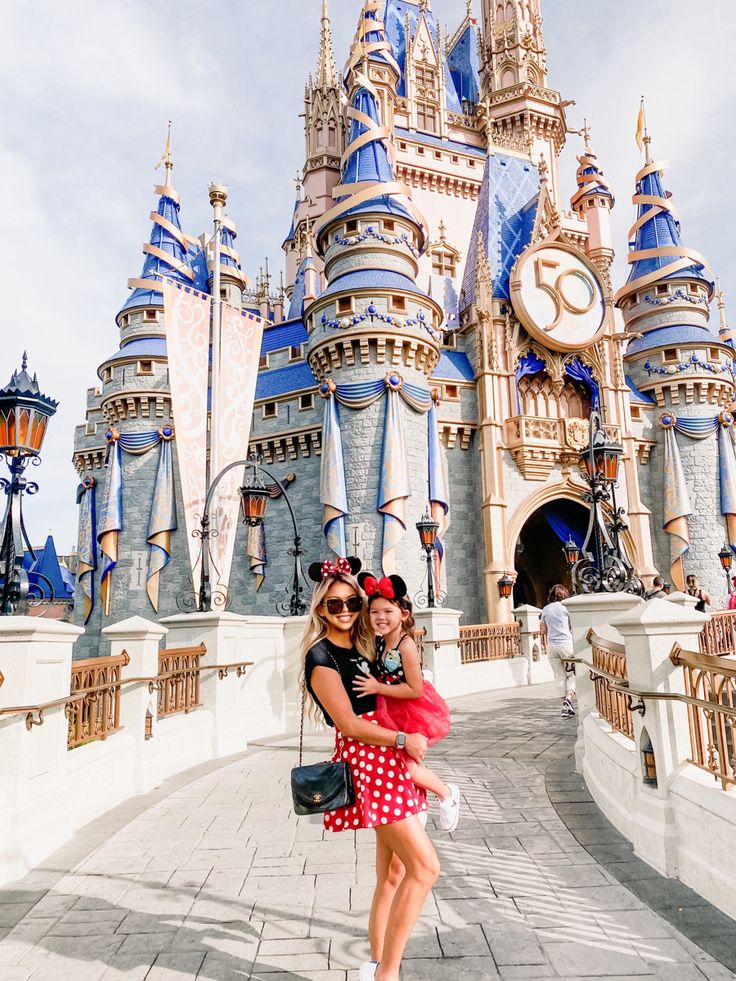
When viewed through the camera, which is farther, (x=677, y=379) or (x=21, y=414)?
(x=677, y=379)

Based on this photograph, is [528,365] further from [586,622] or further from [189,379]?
[586,622]

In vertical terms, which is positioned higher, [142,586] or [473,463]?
[473,463]

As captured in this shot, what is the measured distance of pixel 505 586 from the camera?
20.2 m

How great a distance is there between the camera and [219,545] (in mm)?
16078

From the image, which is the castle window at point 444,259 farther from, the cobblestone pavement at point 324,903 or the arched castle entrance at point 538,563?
the cobblestone pavement at point 324,903

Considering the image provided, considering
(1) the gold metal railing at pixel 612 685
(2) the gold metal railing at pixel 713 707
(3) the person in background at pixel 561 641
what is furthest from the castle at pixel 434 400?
(2) the gold metal railing at pixel 713 707

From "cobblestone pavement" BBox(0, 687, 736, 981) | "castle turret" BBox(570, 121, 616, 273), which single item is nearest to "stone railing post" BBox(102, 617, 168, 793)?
"cobblestone pavement" BBox(0, 687, 736, 981)

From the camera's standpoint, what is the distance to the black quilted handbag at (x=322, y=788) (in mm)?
2586

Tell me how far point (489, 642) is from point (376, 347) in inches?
360

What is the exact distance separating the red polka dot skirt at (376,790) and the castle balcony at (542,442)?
19.9 m

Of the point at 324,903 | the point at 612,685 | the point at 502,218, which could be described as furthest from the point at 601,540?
the point at 502,218

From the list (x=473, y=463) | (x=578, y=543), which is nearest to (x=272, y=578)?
(x=473, y=463)

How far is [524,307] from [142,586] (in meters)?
15.5

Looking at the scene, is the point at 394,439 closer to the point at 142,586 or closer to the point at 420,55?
the point at 142,586
